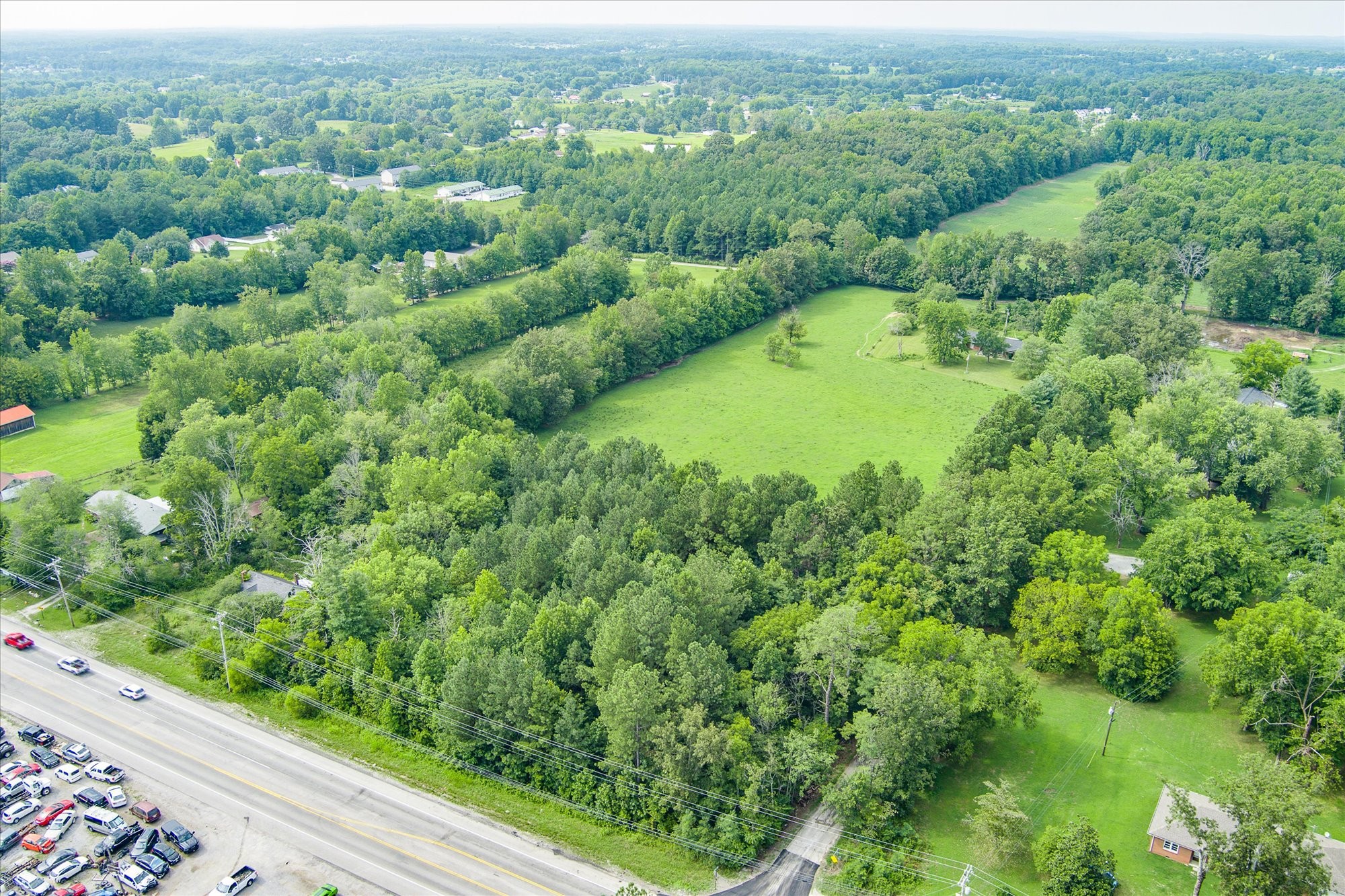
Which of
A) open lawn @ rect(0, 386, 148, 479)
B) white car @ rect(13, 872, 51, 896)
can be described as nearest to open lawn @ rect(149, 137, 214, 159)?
open lawn @ rect(0, 386, 148, 479)

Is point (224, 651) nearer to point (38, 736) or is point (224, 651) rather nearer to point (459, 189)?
point (38, 736)

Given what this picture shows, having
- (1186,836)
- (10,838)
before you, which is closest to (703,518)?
(1186,836)

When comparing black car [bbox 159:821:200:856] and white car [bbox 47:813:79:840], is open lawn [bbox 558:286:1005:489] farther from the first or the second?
white car [bbox 47:813:79:840]

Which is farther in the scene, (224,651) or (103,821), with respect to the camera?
(224,651)

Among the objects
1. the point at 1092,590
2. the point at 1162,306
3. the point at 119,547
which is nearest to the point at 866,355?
the point at 1162,306

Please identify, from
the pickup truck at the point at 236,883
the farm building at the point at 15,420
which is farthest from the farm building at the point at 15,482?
the pickup truck at the point at 236,883

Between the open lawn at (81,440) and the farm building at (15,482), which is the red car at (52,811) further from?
the open lawn at (81,440)
